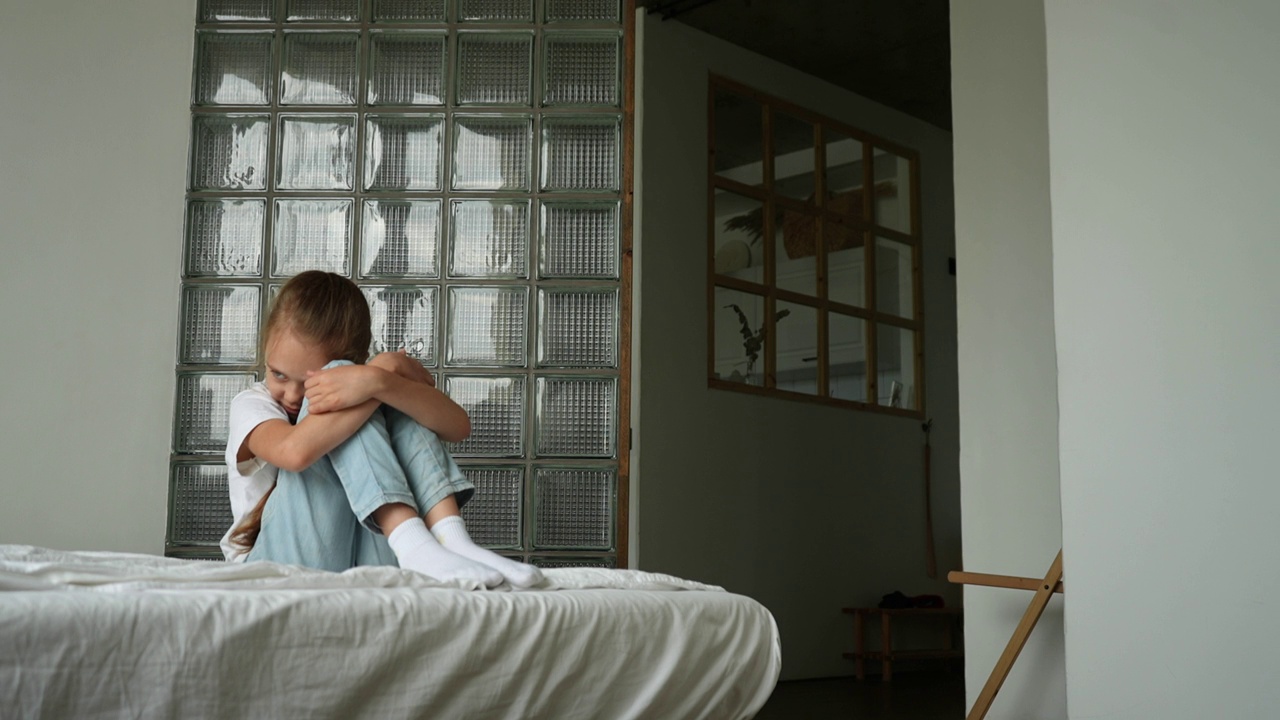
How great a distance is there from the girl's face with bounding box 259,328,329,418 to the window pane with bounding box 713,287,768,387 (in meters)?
3.20

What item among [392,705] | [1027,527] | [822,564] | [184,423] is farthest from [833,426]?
[392,705]

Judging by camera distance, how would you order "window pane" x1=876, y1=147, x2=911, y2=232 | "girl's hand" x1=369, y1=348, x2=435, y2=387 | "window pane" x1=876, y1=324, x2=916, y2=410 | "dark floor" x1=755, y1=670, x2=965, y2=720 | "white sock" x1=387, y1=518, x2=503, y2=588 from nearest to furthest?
1. "white sock" x1=387, y1=518, x2=503, y2=588
2. "girl's hand" x1=369, y1=348, x2=435, y2=387
3. "dark floor" x1=755, y1=670, x2=965, y2=720
4. "window pane" x1=876, y1=324, x2=916, y2=410
5. "window pane" x1=876, y1=147, x2=911, y2=232

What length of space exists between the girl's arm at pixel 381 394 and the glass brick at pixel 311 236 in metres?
1.49

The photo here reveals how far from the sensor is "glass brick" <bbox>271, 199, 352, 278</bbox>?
3.31 meters

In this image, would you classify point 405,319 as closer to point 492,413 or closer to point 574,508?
point 492,413

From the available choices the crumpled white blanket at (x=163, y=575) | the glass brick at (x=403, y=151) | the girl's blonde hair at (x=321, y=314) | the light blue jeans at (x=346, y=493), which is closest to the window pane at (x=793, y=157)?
the glass brick at (x=403, y=151)

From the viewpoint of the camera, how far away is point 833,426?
5.59m

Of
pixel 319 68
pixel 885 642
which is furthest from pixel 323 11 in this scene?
pixel 885 642

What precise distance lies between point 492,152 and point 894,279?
3.21m

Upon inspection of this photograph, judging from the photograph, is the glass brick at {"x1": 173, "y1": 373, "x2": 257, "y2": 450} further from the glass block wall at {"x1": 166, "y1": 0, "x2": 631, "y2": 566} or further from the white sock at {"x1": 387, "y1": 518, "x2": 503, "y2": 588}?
the white sock at {"x1": 387, "y1": 518, "x2": 503, "y2": 588}

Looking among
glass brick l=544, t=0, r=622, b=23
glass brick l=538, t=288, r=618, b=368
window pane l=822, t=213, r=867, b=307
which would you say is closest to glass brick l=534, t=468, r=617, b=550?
glass brick l=538, t=288, r=618, b=368

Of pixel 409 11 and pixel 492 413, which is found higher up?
pixel 409 11

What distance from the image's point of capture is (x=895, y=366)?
6.00 meters

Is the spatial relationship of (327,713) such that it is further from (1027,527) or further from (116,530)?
(1027,527)
